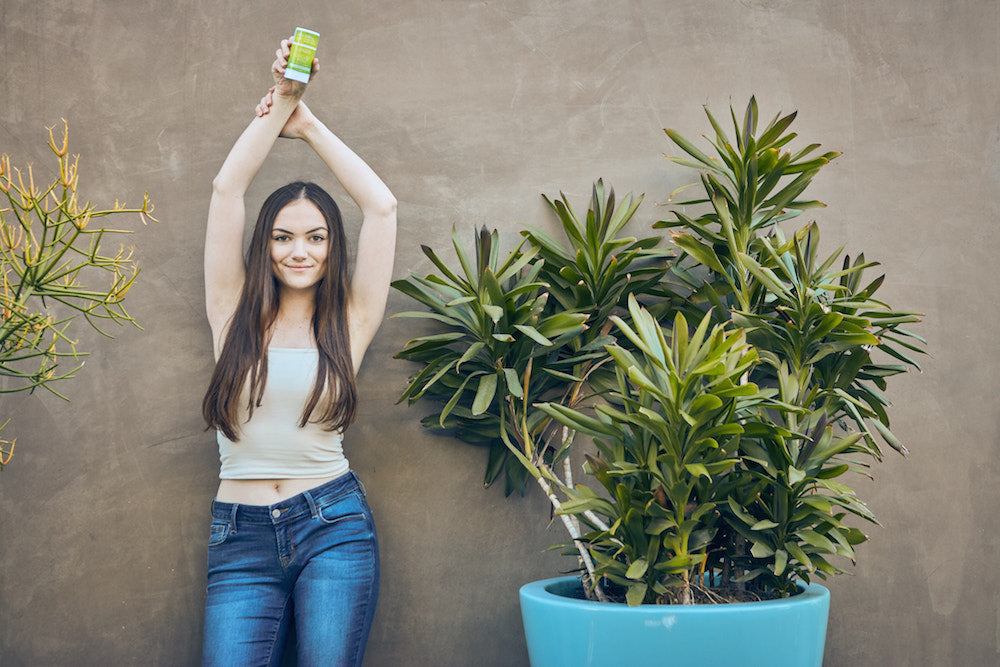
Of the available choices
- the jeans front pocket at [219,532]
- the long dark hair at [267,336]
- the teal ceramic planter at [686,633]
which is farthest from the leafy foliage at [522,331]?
the jeans front pocket at [219,532]

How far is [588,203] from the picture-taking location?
274cm

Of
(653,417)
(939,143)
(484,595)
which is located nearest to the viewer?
(653,417)

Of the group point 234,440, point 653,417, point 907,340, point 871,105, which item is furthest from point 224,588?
point 871,105

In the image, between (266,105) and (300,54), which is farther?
(266,105)

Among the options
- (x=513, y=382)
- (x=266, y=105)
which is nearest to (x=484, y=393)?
(x=513, y=382)

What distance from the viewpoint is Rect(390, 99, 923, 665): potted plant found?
194cm

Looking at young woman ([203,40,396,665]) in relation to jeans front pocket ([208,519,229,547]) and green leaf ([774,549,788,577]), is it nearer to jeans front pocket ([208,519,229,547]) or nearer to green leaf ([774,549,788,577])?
jeans front pocket ([208,519,229,547])

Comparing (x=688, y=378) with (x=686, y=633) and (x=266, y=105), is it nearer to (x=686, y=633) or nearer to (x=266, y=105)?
(x=686, y=633)

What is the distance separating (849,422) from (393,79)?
75.8 inches

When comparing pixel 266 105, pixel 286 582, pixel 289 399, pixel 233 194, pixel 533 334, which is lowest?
pixel 286 582

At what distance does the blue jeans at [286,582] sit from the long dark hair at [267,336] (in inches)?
9.3

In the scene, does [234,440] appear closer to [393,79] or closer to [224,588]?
[224,588]

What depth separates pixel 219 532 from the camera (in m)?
2.22

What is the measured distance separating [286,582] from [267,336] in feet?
2.31
